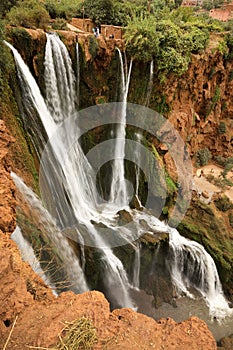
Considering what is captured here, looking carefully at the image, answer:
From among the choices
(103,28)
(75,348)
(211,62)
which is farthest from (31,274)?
(211,62)

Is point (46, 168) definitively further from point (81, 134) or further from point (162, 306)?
point (162, 306)

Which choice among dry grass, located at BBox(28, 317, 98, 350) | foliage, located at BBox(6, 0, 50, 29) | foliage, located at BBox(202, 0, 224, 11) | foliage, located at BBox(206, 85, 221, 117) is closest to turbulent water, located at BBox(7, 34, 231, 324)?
foliage, located at BBox(6, 0, 50, 29)

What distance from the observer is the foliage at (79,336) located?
2.56m

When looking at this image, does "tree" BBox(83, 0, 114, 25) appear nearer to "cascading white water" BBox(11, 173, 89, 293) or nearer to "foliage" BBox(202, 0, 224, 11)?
"cascading white water" BBox(11, 173, 89, 293)

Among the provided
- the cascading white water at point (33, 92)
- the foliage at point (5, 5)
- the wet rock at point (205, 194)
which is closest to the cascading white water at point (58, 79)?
the cascading white water at point (33, 92)

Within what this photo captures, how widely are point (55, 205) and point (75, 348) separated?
22.7 feet

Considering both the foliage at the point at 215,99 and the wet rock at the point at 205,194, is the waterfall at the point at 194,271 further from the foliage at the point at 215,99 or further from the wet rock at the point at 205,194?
the foliage at the point at 215,99

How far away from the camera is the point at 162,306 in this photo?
411 inches

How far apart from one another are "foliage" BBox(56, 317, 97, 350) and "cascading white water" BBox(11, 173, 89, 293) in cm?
505

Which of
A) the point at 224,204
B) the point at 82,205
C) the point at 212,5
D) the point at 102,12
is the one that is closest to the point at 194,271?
the point at 224,204

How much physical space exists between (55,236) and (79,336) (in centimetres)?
591

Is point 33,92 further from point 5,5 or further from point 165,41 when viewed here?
point 165,41

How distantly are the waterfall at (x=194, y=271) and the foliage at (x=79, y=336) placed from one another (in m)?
9.18

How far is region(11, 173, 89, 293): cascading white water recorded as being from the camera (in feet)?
25.1
